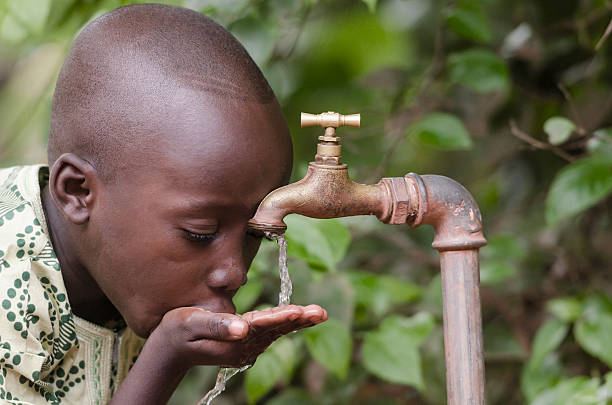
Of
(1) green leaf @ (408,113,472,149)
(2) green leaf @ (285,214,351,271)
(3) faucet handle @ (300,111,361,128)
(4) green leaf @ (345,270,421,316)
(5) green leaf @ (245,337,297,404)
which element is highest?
(3) faucet handle @ (300,111,361,128)

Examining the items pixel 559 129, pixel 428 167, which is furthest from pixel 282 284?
pixel 428 167

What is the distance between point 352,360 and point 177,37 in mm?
933

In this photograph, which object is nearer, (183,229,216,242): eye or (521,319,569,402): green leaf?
(183,229,216,242): eye

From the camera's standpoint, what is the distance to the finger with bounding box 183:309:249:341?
796 mm

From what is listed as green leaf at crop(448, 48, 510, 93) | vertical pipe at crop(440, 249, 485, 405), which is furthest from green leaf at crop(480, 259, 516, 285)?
vertical pipe at crop(440, 249, 485, 405)

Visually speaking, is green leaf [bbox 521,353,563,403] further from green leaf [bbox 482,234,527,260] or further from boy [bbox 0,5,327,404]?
boy [bbox 0,5,327,404]

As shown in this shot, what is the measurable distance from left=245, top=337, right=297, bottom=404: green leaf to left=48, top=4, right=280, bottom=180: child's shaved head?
50 cm

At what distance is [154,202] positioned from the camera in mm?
867

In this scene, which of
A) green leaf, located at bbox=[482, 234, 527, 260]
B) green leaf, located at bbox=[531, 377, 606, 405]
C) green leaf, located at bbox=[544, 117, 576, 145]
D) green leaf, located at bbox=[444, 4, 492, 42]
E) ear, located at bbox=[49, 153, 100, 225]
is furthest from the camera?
green leaf, located at bbox=[482, 234, 527, 260]

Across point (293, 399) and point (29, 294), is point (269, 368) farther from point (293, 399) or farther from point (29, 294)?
point (29, 294)

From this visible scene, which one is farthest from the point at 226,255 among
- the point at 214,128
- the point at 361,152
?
the point at 361,152

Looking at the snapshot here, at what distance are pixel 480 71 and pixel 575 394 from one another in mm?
636

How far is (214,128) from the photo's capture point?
0.86 metres

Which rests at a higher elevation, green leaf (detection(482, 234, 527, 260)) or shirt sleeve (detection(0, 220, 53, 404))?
shirt sleeve (detection(0, 220, 53, 404))
